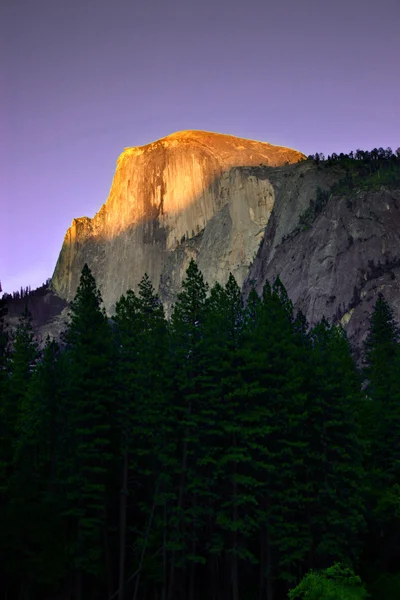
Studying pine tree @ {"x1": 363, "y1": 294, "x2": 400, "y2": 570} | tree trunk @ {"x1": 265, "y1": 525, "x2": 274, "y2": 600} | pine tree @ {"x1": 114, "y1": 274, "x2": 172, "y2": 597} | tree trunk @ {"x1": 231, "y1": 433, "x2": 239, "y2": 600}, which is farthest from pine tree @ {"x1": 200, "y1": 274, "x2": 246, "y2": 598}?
pine tree @ {"x1": 363, "y1": 294, "x2": 400, "y2": 570}

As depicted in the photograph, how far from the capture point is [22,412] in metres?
41.3

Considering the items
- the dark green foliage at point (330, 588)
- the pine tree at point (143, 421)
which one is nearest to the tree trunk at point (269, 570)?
the pine tree at point (143, 421)

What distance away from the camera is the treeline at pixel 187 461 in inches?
1330

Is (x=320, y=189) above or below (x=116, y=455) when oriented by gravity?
above

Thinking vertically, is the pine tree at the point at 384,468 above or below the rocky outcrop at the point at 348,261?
below

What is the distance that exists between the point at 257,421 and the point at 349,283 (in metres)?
121

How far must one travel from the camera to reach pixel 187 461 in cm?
3603

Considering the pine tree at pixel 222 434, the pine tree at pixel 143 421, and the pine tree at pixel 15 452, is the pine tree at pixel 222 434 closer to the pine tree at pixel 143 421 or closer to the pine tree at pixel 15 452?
the pine tree at pixel 143 421

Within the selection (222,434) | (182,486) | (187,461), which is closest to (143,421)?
(187,461)

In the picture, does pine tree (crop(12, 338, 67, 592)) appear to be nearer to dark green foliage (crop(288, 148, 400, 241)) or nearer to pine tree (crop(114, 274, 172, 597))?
pine tree (crop(114, 274, 172, 597))

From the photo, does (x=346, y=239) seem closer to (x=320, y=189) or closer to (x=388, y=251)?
(x=388, y=251)

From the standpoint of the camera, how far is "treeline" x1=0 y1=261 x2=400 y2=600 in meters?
33.8

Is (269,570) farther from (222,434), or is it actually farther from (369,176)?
(369,176)

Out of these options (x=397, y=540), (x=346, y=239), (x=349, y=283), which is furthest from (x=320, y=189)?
(x=397, y=540)
